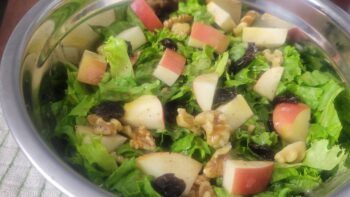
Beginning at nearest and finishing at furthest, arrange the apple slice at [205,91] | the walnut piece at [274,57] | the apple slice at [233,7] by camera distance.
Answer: the apple slice at [205,91], the walnut piece at [274,57], the apple slice at [233,7]

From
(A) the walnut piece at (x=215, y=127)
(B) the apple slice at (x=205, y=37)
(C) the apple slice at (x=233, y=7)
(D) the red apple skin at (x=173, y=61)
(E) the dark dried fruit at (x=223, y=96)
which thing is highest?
(C) the apple slice at (x=233, y=7)

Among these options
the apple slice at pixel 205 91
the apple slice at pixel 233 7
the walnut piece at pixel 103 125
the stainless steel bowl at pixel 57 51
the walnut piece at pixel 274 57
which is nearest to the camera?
the stainless steel bowl at pixel 57 51

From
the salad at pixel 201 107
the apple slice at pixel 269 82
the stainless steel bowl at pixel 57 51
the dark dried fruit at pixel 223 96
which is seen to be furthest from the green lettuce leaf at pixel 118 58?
the apple slice at pixel 269 82

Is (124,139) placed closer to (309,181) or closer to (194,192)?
(194,192)

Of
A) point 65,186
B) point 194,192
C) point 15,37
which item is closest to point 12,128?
point 65,186

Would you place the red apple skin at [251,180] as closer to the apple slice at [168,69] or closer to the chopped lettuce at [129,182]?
the chopped lettuce at [129,182]

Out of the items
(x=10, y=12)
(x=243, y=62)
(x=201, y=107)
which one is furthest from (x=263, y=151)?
(x=10, y=12)

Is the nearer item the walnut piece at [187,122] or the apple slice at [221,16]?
the walnut piece at [187,122]
